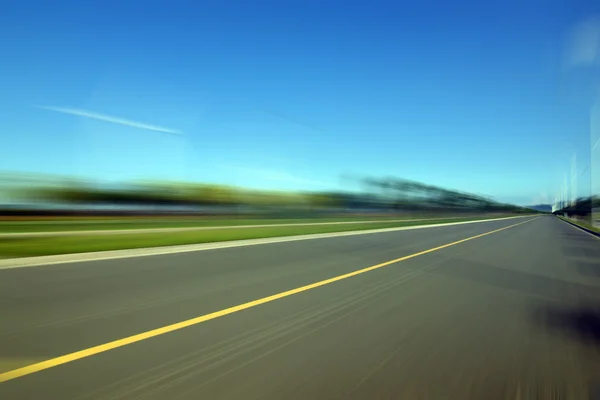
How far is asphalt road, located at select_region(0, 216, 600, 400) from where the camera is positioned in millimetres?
3309

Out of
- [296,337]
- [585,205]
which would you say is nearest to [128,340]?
[296,337]

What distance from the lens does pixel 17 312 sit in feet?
17.7

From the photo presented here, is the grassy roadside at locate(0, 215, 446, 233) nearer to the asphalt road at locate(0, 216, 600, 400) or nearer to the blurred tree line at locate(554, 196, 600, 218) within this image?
the asphalt road at locate(0, 216, 600, 400)

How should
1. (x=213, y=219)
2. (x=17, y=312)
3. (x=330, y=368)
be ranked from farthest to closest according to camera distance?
(x=213, y=219), (x=17, y=312), (x=330, y=368)

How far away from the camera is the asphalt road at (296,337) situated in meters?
3.31

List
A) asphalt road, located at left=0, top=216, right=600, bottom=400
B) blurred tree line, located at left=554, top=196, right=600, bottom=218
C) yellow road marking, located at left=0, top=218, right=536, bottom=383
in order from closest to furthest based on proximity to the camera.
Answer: asphalt road, located at left=0, top=216, right=600, bottom=400, yellow road marking, located at left=0, top=218, right=536, bottom=383, blurred tree line, located at left=554, top=196, right=600, bottom=218

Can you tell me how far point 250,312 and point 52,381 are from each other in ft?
8.90

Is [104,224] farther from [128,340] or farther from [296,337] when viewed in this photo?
[296,337]

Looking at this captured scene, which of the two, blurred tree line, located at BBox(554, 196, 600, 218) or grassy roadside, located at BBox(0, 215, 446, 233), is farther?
blurred tree line, located at BBox(554, 196, 600, 218)

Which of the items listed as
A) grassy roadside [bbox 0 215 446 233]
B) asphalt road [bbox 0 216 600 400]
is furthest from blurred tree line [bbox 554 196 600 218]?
asphalt road [bbox 0 216 600 400]

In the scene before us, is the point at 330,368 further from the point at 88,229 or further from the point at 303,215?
the point at 303,215

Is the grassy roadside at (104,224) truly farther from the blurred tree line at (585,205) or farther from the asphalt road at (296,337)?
the blurred tree line at (585,205)

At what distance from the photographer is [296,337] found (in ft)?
14.9

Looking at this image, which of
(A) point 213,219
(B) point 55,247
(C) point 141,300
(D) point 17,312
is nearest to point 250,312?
(C) point 141,300
